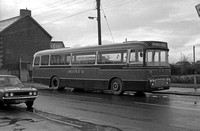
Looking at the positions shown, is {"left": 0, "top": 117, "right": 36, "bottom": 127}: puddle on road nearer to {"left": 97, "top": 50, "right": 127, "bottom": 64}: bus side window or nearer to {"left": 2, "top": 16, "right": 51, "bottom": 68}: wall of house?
{"left": 97, "top": 50, "right": 127, "bottom": 64}: bus side window

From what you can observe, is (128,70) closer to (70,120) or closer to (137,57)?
(137,57)

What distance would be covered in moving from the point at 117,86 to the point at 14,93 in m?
7.68

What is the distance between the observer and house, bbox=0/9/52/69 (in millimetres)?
50562

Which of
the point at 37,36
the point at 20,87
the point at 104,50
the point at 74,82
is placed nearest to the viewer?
the point at 20,87

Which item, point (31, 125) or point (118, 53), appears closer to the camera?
point (31, 125)

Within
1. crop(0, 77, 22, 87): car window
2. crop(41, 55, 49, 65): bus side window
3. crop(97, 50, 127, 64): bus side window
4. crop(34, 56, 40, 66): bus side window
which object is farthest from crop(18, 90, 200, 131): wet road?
crop(34, 56, 40, 66): bus side window

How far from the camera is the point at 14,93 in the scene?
476 inches

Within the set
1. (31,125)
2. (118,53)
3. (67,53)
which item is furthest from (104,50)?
(31,125)

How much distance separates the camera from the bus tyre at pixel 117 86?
1805 centimetres

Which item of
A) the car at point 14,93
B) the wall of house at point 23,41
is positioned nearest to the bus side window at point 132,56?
the car at point 14,93

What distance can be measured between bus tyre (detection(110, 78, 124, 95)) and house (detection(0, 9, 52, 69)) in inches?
1286

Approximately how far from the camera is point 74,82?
21547 millimetres

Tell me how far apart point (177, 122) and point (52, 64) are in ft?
50.9

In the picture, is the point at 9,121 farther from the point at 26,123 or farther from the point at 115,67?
the point at 115,67
